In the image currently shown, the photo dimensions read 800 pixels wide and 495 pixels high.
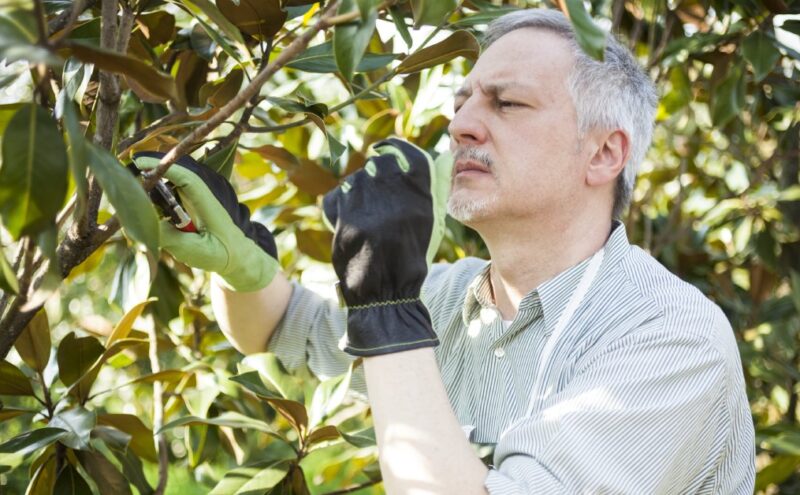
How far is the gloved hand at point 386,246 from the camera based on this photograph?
1.56 meters

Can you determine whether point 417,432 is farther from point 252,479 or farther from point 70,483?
point 70,483

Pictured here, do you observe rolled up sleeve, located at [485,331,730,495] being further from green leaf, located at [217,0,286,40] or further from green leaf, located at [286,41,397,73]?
green leaf, located at [217,0,286,40]

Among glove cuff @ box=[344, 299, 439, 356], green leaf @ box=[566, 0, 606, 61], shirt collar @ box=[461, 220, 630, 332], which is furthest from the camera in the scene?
shirt collar @ box=[461, 220, 630, 332]

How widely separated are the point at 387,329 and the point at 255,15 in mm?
533

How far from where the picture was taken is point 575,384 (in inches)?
65.4

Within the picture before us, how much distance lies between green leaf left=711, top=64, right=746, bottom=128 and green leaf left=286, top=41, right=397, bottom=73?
1271 mm

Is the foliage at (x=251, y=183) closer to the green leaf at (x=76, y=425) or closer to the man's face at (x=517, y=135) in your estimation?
the green leaf at (x=76, y=425)

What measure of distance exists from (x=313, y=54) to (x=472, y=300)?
756 mm

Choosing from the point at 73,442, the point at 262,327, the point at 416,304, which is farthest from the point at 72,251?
the point at 262,327

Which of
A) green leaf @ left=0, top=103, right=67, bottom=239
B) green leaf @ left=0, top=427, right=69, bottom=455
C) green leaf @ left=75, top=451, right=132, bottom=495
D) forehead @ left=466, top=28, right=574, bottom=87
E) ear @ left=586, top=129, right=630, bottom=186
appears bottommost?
green leaf @ left=75, top=451, right=132, bottom=495

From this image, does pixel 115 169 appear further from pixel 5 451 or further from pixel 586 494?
pixel 586 494

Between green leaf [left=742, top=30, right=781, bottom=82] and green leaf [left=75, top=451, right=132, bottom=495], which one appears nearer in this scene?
green leaf [left=75, top=451, right=132, bottom=495]

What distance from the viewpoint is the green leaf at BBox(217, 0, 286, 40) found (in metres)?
Result: 1.47

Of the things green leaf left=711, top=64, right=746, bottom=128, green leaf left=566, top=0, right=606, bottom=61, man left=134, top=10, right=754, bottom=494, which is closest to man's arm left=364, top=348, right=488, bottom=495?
man left=134, top=10, right=754, bottom=494
